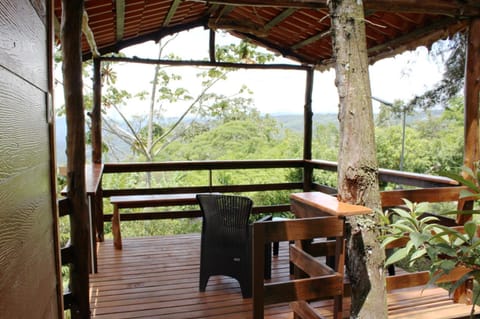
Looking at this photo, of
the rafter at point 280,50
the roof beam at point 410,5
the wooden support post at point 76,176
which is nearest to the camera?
the wooden support post at point 76,176

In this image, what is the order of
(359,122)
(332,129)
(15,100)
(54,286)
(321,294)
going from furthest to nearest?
(332,129) → (321,294) → (359,122) → (54,286) → (15,100)

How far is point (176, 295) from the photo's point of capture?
9.62ft

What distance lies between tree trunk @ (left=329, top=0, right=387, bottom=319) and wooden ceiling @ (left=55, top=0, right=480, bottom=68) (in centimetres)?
135

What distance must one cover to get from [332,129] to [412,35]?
383 inches

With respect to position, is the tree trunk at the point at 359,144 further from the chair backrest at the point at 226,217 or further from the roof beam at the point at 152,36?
the roof beam at the point at 152,36

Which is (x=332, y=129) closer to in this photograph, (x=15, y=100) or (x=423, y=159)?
(x=423, y=159)

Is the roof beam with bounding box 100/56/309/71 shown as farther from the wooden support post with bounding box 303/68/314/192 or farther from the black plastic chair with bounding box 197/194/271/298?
the black plastic chair with bounding box 197/194/271/298

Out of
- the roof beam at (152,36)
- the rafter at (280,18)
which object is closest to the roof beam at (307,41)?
the rafter at (280,18)

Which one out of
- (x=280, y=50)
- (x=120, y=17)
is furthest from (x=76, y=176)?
(x=280, y=50)

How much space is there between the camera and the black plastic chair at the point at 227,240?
2.88 meters

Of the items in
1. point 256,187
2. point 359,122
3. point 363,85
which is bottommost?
point 256,187

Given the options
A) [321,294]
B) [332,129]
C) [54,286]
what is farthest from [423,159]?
[54,286]

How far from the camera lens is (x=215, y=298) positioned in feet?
9.48

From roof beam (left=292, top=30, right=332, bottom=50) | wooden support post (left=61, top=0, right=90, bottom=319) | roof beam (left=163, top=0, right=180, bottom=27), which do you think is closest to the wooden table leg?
wooden support post (left=61, top=0, right=90, bottom=319)
